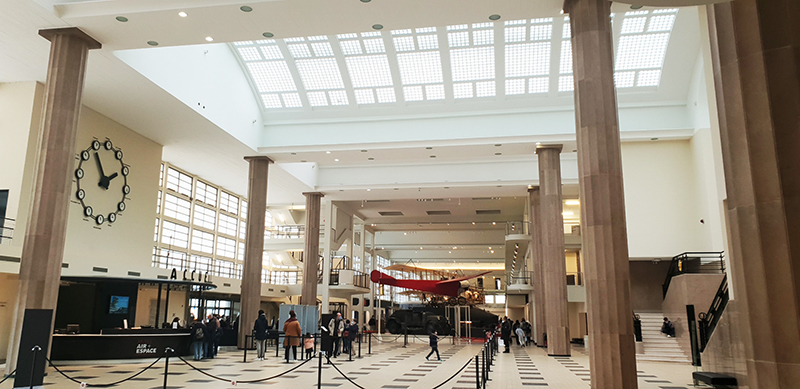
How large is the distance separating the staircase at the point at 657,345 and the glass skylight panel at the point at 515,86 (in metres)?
10.5

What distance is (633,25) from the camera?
1883cm

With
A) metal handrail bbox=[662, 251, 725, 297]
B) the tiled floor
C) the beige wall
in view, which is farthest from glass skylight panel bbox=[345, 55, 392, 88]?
metal handrail bbox=[662, 251, 725, 297]

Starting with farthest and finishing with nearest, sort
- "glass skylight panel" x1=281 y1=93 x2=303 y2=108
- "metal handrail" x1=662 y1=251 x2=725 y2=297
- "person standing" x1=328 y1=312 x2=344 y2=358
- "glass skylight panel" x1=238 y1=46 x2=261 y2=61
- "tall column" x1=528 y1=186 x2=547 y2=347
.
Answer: "tall column" x1=528 y1=186 x2=547 y2=347
"glass skylight panel" x1=281 y1=93 x2=303 y2=108
"metal handrail" x1=662 y1=251 x2=725 y2=297
"glass skylight panel" x1=238 y1=46 x2=261 y2=61
"person standing" x1=328 y1=312 x2=344 y2=358

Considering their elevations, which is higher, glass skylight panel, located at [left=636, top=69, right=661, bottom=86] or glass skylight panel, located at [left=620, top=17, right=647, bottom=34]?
glass skylight panel, located at [left=620, top=17, right=647, bottom=34]

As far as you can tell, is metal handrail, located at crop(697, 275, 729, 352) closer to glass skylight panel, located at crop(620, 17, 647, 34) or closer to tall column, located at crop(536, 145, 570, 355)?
tall column, located at crop(536, 145, 570, 355)

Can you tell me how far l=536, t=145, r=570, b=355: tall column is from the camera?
70.2 ft

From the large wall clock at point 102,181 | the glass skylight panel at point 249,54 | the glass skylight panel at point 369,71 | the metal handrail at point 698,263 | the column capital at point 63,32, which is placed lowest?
the metal handrail at point 698,263

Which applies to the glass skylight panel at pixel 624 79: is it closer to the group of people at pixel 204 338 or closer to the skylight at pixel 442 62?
the skylight at pixel 442 62

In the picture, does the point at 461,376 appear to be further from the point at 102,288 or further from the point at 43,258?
the point at 102,288

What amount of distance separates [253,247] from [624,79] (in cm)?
1623

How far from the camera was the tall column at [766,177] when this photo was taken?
4.16 meters

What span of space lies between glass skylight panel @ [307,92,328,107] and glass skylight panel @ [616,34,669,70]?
37.4 feet

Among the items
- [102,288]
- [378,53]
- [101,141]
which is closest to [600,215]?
[378,53]

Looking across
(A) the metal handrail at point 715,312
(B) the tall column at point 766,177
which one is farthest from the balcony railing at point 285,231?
(B) the tall column at point 766,177
